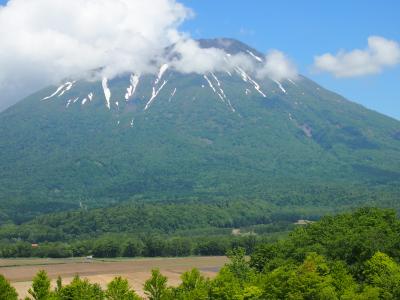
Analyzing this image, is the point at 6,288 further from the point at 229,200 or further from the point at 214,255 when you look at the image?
the point at 229,200

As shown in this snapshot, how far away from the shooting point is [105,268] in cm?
7806

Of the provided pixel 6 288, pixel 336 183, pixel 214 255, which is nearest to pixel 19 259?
pixel 214 255

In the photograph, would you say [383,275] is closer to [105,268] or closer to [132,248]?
[105,268]

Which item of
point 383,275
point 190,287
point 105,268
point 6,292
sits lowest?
point 383,275

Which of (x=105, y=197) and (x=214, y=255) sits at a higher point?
(x=105, y=197)

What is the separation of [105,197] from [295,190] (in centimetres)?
4789

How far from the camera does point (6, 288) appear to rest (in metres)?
42.3

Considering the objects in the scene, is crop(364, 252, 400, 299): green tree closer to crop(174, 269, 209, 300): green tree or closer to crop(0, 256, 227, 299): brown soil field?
crop(174, 269, 209, 300): green tree

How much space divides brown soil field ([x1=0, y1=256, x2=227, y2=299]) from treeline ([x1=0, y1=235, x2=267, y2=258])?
5352 mm

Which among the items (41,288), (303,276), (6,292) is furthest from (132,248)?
(303,276)

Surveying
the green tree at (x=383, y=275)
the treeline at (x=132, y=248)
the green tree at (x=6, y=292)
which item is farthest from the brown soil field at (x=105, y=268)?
the green tree at (x=383, y=275)

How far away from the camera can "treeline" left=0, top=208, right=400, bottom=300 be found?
39.5m

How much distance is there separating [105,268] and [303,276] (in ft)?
138

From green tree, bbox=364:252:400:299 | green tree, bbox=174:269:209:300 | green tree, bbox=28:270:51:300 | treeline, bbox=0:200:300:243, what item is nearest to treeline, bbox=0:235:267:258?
treeline, bbox=0:200:300:243
